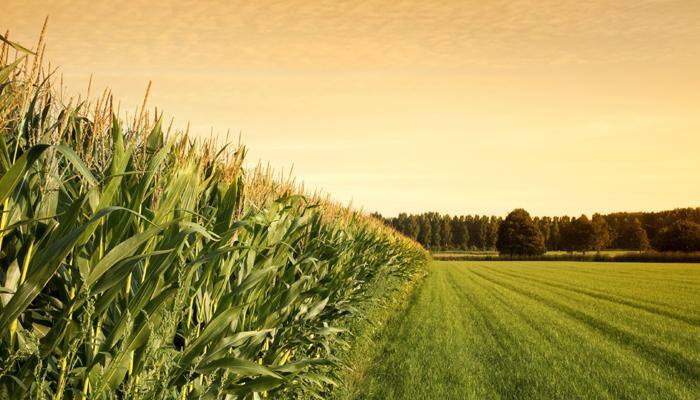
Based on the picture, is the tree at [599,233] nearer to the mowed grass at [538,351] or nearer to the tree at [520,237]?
the tree at [520,237]

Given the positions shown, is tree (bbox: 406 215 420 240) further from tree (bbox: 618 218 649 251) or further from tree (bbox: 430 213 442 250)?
tree (bbox: 618 218 649 251)

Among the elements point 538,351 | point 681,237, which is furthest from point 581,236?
point 538,351

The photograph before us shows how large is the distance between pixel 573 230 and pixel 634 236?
78.6 feet

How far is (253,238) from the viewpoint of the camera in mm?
3568

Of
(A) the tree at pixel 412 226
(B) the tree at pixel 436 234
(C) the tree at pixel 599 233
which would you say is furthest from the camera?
(B) the tree at pixel 436 234

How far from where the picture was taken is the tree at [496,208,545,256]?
11662cm

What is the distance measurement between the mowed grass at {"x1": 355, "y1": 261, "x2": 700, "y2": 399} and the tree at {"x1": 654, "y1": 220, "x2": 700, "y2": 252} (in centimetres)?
8942

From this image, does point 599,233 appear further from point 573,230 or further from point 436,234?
point 436,234

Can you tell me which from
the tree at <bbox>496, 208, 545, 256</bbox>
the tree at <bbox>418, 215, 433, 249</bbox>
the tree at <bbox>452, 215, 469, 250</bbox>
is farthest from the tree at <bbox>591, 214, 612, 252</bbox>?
the tree at <bbox>418, 215, 433, 249</bbox>

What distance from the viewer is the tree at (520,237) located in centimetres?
11662

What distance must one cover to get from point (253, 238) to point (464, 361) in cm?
825

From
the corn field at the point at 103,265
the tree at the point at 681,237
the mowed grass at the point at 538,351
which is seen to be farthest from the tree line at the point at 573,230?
the corn field at the point at 103,265

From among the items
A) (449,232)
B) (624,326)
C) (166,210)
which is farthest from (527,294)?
(449,232)

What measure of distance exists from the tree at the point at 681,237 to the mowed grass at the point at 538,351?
293ft
